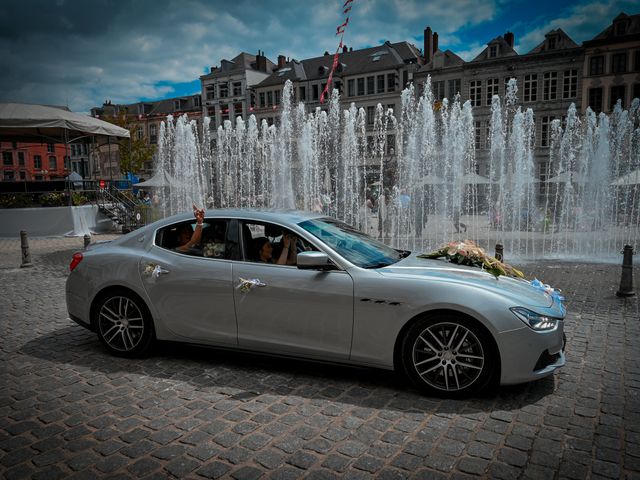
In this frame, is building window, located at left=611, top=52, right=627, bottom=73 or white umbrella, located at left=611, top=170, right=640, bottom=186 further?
building window, located at left=611, top=52, right=627, bottom=73

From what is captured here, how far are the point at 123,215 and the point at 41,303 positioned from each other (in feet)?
51.1

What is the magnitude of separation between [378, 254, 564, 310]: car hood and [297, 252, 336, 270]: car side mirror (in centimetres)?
48

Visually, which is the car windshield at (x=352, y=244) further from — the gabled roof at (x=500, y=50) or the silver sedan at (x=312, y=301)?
the gabled roof at (x=500, y=50)

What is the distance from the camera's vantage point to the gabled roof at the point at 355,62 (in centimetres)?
5703

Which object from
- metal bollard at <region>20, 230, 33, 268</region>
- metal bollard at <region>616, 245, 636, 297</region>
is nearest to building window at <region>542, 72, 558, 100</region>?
metal bollard at <region>616, 245, 636, 297</region>

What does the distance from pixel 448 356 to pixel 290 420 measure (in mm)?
1412

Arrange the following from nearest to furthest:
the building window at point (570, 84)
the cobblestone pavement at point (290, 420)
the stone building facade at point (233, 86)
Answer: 1. the cobblestone pavement at point (290, 420)
2. the building window at point (570, 84)
3. the stone building facade at point (233, 86)

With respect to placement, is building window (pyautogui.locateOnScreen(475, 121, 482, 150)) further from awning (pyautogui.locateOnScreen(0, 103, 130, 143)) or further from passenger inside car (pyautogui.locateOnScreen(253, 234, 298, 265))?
passenger inside car (pyautogui.locateOnScreen(253, 234, 298, 265))

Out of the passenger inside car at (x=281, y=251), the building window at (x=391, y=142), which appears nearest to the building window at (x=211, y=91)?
the building window at (x=391, y=142)

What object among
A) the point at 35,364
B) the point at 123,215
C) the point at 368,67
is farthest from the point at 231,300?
the point at 368,67

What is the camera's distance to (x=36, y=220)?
1956 cm

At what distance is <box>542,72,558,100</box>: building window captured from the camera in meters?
47.5

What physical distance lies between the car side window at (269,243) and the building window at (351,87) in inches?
2275

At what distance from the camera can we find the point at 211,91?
237ft
